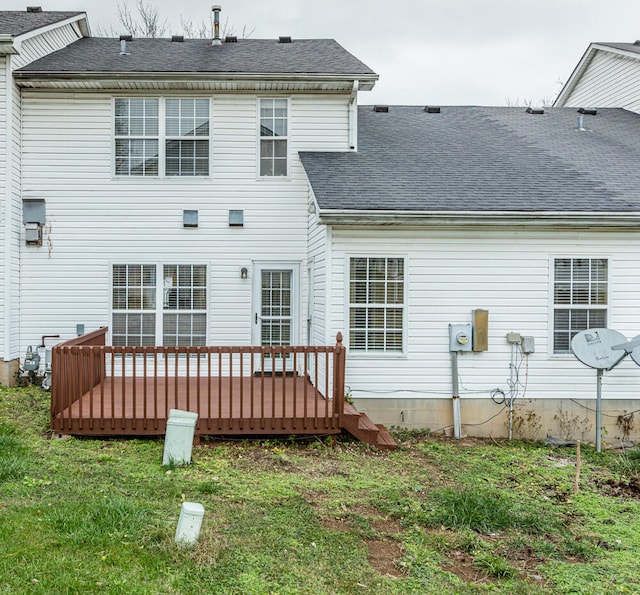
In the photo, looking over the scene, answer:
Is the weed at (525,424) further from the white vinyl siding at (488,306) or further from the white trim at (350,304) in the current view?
the white trim at (350,304)

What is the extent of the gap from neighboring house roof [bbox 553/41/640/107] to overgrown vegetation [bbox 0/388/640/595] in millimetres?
9599

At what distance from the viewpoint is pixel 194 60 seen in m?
10.4

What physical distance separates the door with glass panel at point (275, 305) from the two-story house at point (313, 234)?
0.03 metres

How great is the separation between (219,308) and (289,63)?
172 inches

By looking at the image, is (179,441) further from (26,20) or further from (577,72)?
(577,72)

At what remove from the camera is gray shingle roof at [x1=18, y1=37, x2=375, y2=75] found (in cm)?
963

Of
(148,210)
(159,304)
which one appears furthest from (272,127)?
(159,304)

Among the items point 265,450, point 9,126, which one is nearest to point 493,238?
point 265,450

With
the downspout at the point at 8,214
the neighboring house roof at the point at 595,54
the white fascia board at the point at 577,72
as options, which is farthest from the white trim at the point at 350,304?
the white fascia board at the point at 577,72

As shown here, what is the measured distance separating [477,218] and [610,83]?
8404 mm

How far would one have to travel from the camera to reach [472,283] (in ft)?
27.8

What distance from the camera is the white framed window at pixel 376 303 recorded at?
27.6ft

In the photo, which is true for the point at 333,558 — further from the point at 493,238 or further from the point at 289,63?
Answer: the point at 289,63

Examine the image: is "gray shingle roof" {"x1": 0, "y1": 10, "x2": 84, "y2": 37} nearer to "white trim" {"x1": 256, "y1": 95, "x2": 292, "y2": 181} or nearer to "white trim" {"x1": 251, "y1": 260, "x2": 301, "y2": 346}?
"white trim" {"x1": 256, "y1": 95, "x2": 292, "y2": 181}
